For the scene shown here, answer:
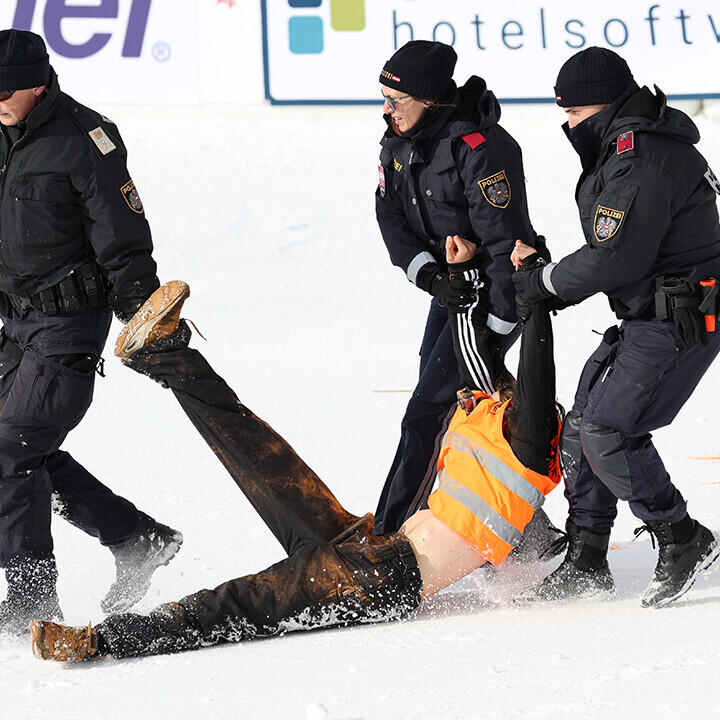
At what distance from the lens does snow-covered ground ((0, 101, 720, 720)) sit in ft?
9.32

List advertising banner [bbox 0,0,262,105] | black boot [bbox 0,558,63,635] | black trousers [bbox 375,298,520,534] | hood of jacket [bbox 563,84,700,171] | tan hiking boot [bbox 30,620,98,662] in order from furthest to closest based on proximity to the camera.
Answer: advertising banner [bbox 0,0,262,105] → black trousers [bbox 375,298,520,534] → black boot [bbox 0,558,63,635] → hood of jacket [bbox 563,84,700,171] → tan hiking boot [bbox 30,620,98,662]

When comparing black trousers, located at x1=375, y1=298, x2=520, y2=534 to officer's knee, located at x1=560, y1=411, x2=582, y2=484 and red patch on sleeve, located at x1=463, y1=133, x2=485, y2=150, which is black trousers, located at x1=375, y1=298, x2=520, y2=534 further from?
officer's knee, located at x1=560, y1=411, x2=582, y2=484

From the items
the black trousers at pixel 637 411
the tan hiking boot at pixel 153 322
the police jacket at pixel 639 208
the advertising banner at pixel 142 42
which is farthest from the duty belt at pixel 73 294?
the advertising banner at pixel 142 42

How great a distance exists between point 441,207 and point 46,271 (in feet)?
4.16

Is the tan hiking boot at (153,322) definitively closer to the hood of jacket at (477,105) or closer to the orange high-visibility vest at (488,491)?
the orange high-visibility vest at (488,491)

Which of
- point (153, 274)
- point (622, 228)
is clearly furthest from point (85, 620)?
point (622, 228)

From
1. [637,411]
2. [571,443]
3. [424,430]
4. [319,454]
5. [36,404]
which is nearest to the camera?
[637,411]

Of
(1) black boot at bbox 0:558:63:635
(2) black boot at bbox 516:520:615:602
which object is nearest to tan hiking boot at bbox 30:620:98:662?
(1) black boot at bbox 0:558:63:635

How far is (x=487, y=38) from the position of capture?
9.42 metres

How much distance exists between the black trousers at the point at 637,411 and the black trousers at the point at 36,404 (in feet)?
4.64

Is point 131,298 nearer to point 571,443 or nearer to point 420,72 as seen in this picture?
point 420,72

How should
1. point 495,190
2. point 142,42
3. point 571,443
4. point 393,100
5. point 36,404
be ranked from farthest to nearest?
point 142,42 < point 393,100 < point 495,190 < point 36,404 < point 571,443

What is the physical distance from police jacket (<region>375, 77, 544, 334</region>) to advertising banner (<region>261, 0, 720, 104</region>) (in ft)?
17.6

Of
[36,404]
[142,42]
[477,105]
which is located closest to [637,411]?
[477,105]
